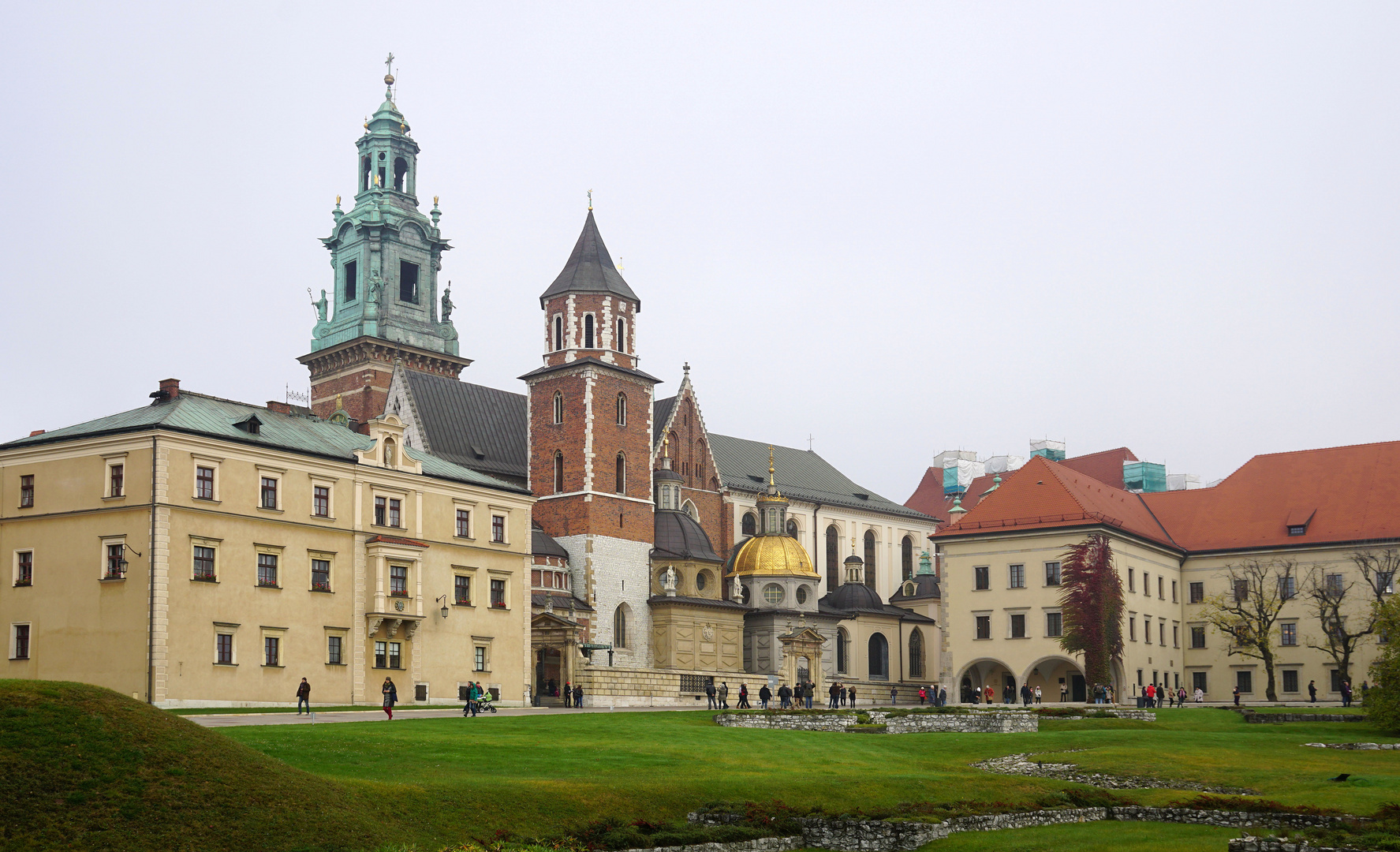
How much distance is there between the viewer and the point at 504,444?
86250mm

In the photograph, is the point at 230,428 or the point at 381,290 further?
the point at 381,290

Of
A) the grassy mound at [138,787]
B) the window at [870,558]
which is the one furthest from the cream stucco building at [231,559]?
the window at [870,558]

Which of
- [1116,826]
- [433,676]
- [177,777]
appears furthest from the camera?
[433,676]

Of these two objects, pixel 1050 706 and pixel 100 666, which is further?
pixel 1050 706

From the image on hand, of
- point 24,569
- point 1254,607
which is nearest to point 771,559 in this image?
point 1254,607

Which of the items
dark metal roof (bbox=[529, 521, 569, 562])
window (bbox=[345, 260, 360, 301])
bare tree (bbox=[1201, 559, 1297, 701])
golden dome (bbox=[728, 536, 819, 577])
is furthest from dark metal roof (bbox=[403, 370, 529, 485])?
bare tree (bbox=[1201, 559, 1297, 701])

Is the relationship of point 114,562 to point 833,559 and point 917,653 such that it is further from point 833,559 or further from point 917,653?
point 833,559

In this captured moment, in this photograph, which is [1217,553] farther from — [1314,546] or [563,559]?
[563,559]

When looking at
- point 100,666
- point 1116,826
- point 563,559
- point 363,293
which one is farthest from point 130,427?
point 363,293

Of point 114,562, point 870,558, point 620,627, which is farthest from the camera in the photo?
point 870,558

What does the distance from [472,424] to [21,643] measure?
3658 cm

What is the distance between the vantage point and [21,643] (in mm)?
51156

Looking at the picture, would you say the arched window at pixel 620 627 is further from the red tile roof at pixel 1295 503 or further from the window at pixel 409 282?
the red tile roof at pixel 1295 503

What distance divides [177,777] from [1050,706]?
42788 millimetres
